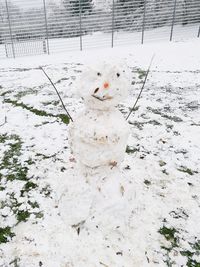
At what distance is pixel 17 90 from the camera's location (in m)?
4.85

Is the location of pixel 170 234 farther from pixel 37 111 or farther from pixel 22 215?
pixel 37 111

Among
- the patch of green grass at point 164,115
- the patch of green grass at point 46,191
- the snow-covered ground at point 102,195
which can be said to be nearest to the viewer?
the snow-covered ground at point 102,195

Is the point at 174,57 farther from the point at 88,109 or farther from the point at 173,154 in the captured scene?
the point at 88,109

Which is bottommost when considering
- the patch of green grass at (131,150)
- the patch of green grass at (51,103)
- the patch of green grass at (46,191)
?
the patch of green grass at (46,191)

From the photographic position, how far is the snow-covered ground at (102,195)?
6.20ft

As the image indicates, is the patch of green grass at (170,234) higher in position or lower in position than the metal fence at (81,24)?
lower

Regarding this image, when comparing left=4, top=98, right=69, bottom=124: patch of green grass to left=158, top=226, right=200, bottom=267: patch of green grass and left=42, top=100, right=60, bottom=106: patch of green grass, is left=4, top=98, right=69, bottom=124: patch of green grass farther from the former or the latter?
left=158, top=226, right=200, bottom=267: patch of green grass

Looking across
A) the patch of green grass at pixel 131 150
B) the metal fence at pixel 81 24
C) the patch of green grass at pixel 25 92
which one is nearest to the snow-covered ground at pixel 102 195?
the patch of green grass at pixel 131 150

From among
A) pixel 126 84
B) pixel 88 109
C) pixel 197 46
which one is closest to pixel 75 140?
pixel 88 109

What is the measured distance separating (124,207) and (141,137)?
1.34m

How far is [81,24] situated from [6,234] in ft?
32.0

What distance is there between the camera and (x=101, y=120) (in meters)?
1.88

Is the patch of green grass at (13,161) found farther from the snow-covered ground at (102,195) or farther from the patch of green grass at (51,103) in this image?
the patch of green grass at (51,103)

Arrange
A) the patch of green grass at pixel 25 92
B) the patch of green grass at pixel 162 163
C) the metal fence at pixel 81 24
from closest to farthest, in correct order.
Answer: the patch of green grass at pixel 162 163
the patch of green grass at pixel 25 92
the metal fence at pixel 81 24
